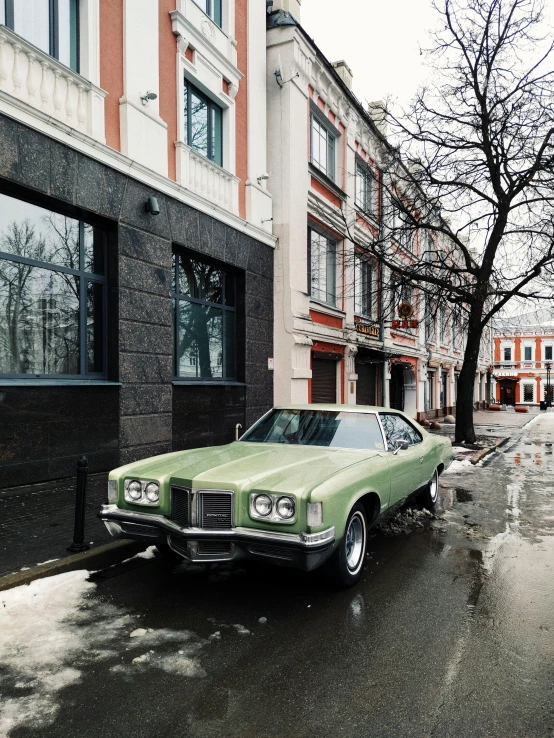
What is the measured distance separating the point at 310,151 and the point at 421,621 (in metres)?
13.7

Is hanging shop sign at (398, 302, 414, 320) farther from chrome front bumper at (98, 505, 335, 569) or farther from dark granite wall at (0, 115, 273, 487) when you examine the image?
chrome front bumper at (98, 505, 335, 569)

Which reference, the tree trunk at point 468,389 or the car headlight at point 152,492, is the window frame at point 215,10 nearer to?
the tree trunk at point 468,389

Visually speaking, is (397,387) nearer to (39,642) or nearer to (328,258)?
(328,258)

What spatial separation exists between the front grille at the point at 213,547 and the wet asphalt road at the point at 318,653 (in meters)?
0.41

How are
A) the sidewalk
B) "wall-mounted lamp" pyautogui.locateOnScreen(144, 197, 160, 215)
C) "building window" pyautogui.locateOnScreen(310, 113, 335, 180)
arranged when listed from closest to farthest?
the sidewalk, "wall-mounted lamp" pyautogui.locateOnScreen(144, 197, 160, 215), "building window" pyautogui.locateOnScreen(310, 113, 335, 180)

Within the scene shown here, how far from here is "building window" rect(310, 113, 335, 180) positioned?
15266 millimetres

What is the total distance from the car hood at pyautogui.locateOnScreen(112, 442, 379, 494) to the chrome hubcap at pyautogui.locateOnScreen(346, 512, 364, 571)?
49cm

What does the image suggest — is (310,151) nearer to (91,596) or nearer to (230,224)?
(230,224)

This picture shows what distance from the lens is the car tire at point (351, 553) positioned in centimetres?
415

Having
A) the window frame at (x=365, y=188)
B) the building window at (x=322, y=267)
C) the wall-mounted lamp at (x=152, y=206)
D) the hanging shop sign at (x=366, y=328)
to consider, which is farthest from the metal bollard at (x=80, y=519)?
the window frame at (x=365, y=188)

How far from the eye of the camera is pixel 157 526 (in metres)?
4.17

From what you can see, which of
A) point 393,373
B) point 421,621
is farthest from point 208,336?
point 393,373

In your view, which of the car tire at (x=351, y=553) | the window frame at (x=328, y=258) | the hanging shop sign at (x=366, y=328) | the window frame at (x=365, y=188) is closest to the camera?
the car tire at (x=351, y=553)

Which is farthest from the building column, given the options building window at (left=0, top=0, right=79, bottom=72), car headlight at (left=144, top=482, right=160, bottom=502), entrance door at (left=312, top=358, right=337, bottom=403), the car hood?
car headlight at (left=144, top=482, right=160, bottom=502)
